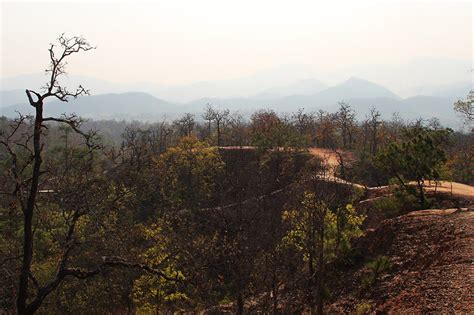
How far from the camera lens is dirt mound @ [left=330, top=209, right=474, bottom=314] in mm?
13961

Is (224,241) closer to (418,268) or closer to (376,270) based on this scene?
(376,270)

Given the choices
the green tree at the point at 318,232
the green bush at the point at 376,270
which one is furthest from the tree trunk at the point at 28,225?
the green bush at the point at 376,270

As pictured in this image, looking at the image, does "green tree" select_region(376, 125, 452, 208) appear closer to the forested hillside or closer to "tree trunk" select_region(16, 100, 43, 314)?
the forested hillside

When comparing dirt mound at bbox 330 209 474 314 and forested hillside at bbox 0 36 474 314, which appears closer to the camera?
forested hillside at bbox 0 36 474 314

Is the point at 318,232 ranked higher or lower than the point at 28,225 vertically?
lower

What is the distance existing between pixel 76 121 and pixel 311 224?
41.7 ft

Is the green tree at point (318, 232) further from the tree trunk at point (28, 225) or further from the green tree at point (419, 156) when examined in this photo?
the tree trunk at point (28, 225)

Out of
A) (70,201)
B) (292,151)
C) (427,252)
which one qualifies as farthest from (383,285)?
(292,151)

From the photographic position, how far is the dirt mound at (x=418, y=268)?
1396cm

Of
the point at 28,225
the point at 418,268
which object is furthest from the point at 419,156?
the point at 28,225

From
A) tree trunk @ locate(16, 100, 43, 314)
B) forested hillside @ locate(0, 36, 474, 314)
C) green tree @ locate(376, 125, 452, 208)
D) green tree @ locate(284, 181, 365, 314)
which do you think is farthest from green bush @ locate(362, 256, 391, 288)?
tree trunk @ locate(16, 100, 43, 314)

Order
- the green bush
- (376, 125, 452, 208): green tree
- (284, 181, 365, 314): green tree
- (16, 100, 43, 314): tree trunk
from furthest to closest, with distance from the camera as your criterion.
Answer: (376, 125, 452, 208): green tree
the green bush
(284, 181, 365, 314): green tree
(16, 100, 43, 314): tree trunk

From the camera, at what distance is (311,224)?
18.8 meters

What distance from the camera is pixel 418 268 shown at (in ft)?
57.1
